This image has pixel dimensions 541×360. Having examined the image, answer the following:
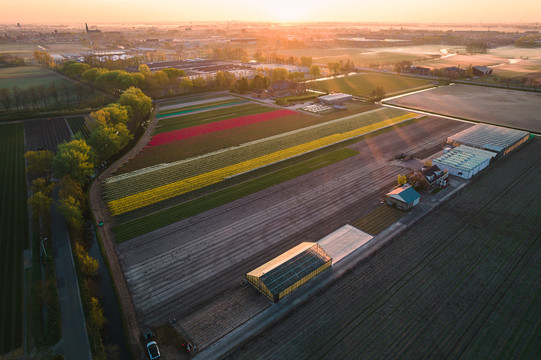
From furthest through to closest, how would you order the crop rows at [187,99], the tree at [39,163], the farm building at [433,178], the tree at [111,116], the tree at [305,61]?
the tree at [305,61]
the crop rows at [187,99]
the tree at [111,116]
the tree at [39,163]
the farm building at [433,178]

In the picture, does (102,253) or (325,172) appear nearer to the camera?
(102,253)

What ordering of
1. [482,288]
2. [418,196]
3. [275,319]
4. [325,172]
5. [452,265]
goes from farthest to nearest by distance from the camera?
[325,172], [418,196], [452,265], [482,288], [275,319]

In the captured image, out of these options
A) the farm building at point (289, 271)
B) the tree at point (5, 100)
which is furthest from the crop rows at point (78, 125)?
the farm building at point (289, 271)

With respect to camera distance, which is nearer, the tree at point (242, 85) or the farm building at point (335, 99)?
the farm building at point (335, 99)

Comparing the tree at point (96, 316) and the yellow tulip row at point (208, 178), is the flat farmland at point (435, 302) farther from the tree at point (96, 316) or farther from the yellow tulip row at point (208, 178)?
the yellow tulip row at point (208, 178)

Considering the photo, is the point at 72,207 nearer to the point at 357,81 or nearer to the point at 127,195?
the point at 127,195

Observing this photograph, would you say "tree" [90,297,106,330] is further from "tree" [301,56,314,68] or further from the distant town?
"tree" [301,56,314,68]

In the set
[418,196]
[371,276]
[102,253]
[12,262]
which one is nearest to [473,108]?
[418,196]

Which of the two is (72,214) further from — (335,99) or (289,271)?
(335,99)
